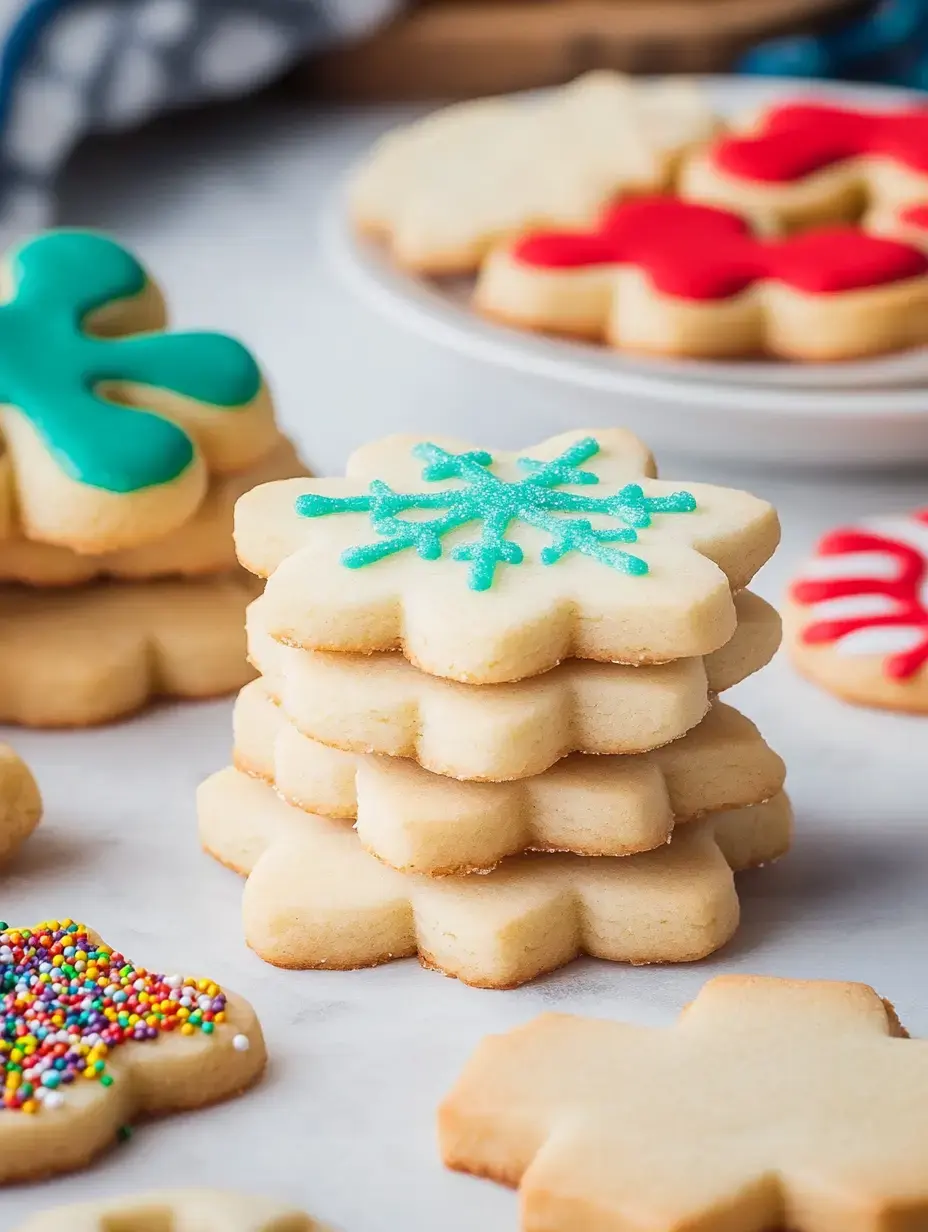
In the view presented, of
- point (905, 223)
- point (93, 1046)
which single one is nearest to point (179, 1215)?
point (93, 1046)

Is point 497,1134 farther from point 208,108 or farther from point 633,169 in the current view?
point 208,108

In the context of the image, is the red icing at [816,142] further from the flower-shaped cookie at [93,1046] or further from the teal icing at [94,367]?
the flower-shaped cookie at [93,1046]

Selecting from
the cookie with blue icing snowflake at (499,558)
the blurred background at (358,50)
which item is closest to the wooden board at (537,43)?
the blurred background at (358,50)

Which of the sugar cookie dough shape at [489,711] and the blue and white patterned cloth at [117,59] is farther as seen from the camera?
the blue and white patterned cloth at [117,59]

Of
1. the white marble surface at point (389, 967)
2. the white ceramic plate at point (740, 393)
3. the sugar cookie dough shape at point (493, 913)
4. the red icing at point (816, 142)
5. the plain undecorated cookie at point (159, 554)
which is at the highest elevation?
the red icing at point (816, 142)

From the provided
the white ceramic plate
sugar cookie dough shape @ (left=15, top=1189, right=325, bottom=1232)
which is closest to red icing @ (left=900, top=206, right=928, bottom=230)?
the white ceramic plate

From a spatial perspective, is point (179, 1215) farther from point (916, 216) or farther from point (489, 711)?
point (916, 216)

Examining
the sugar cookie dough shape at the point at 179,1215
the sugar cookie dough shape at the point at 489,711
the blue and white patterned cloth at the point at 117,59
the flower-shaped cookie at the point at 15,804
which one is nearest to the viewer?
the sugar cookie dough shape at the point at 179,1215
